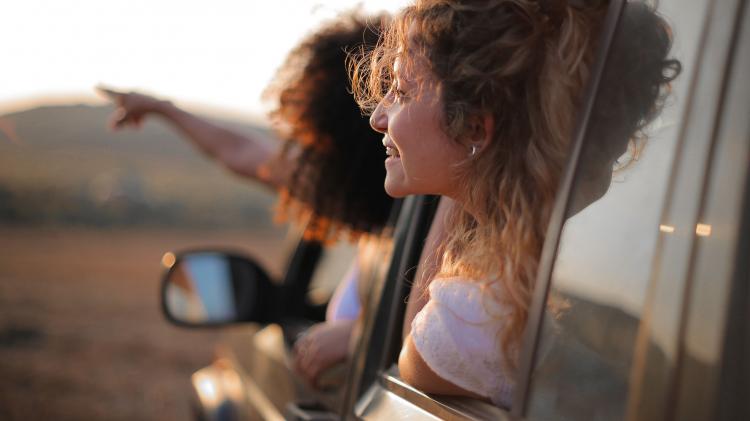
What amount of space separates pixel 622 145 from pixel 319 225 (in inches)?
80.3

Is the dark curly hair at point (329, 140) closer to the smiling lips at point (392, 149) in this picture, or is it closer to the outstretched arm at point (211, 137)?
the outstretched arm at point (211, 137)

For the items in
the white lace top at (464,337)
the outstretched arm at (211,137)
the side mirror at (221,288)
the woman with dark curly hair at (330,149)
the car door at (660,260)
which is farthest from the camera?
the outstretched arm at (211,137)

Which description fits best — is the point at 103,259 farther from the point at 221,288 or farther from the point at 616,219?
the point at 616,219

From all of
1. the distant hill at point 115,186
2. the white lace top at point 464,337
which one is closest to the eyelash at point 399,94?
the white lace top at point 464,337

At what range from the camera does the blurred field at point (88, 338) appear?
8.10 metres

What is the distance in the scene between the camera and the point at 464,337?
1338mm

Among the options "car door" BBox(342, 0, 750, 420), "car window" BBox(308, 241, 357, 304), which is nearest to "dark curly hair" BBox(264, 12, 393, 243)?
"car window" BBox(308, 241, 357, 304)

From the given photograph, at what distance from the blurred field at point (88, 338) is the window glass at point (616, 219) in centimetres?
697

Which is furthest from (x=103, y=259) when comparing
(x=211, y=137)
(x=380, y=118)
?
(x=380, y=118)

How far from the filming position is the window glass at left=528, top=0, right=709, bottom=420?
3.64 ft

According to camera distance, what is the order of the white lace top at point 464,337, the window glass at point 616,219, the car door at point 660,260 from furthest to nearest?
the white lace top at point 464,337 → the window glass at point 616,219 → the car door at point 660,260

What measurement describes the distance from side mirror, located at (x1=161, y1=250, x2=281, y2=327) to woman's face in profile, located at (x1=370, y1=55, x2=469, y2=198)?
2.00 meters

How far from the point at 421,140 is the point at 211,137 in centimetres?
298

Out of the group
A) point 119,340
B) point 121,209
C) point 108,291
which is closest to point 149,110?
point 119,340
